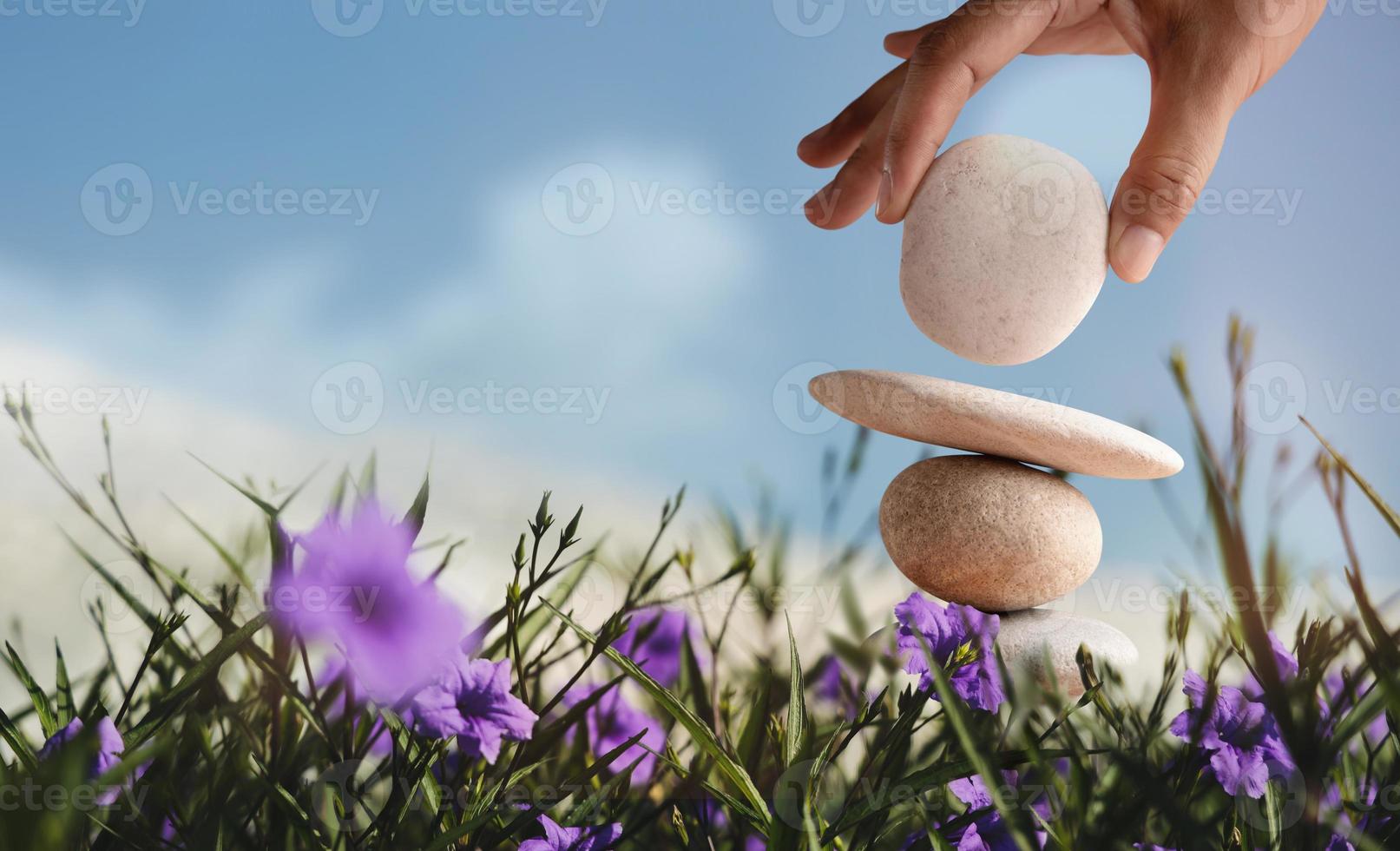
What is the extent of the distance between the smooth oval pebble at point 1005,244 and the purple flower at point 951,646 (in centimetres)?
46

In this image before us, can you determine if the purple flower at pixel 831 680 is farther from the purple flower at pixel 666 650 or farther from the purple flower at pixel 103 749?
the purple flower at pixel 103 749

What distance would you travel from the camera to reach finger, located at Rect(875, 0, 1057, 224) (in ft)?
4.36

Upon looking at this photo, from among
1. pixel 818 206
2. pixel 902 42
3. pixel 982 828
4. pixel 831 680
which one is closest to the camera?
pixel 982 828

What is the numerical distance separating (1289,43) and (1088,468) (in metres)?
0.79

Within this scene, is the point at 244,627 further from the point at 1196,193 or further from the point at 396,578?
the point at 1196,193

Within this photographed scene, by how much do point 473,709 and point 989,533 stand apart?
94 cm

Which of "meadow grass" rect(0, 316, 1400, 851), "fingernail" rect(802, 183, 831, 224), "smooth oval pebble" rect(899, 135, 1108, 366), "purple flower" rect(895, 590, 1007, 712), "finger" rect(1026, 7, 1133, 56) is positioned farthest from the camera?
"finger" rect(1026, 7, 1133, 56)

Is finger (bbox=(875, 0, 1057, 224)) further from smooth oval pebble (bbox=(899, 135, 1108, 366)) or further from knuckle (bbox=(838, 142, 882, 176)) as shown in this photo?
knuckle (bbox=(838, 142, 882, 176))

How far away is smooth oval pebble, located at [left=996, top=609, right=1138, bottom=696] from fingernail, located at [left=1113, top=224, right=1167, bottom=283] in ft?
1.79

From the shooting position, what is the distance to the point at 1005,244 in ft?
4.22

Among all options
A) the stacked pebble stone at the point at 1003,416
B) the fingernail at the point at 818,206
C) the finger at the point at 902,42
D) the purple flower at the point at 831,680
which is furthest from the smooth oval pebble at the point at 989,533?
the finger at the point at 902,42

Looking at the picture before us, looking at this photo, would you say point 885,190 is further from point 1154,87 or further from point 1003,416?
point 1154,87

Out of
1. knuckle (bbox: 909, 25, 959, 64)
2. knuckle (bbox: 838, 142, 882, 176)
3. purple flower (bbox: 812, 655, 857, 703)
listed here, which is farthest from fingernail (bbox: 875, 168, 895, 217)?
purple flower (bbox: 812, 655, 857, 703)

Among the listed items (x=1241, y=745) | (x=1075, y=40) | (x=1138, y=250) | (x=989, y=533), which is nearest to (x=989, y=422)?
(x=989, y=533)
